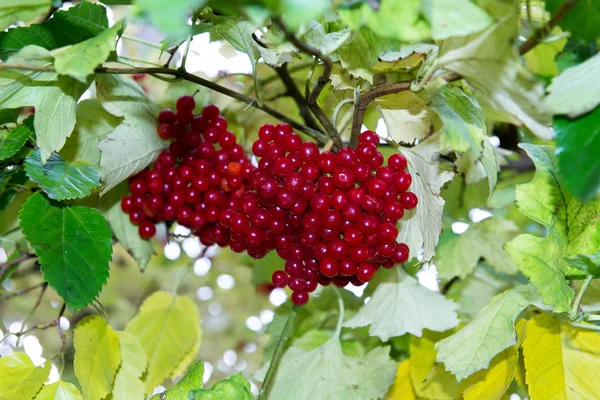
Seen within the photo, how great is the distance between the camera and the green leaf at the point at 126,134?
569mm

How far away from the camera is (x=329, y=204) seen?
1.61 ft

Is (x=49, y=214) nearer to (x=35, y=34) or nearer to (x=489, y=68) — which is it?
(x=35, y=34)

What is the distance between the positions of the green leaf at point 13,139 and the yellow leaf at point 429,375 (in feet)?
1.43

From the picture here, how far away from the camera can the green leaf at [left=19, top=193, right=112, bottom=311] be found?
1.70 ft

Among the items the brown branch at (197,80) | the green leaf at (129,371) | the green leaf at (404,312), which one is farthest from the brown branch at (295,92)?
the green leaf at (129,371)

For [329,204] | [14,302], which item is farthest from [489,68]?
[14,302]

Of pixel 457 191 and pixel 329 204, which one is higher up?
pixel 329 204

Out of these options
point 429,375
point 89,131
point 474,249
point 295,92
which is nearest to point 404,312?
point 429,375

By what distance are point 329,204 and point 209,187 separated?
167mm

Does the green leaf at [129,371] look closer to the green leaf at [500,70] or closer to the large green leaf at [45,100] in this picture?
the large green leaf at [45,100]

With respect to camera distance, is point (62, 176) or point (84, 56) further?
point (62, 176)

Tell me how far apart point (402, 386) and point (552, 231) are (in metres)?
0.25

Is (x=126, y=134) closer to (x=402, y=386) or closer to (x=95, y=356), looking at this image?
(x=95, y=356)

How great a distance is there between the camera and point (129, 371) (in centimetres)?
62
